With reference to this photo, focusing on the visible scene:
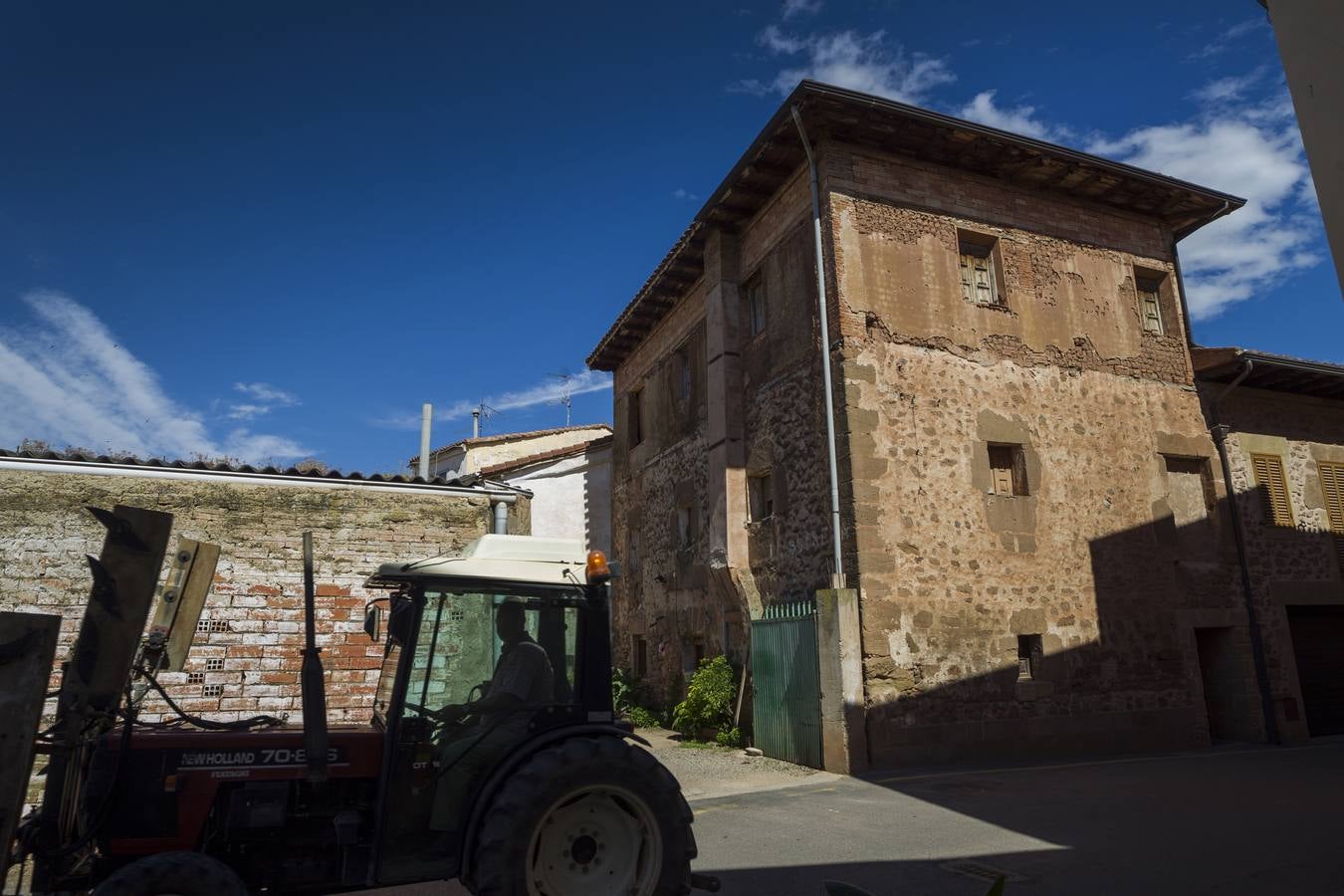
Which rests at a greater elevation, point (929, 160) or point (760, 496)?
point (929, 160)

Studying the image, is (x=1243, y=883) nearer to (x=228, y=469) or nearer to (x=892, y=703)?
(x=892, y=703)

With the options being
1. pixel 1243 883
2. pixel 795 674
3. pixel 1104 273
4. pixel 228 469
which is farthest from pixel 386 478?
pixel 1104 273

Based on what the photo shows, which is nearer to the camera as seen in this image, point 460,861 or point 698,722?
point 460,861

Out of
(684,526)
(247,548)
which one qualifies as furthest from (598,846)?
(684,526)

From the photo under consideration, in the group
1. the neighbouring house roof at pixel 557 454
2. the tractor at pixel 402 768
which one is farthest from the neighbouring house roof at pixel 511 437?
the tractor at pixel 402 768

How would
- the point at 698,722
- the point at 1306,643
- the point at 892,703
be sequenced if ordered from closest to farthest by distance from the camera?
the point at 892,703, the point at 698,722, the point at 1306,643

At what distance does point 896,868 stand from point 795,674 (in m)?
5.04

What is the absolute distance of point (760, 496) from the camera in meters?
12.9

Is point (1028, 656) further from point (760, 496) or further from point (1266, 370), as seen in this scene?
point (1266, 370)

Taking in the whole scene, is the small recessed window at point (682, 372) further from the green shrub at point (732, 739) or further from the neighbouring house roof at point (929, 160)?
the green shrub at point (732, 739)

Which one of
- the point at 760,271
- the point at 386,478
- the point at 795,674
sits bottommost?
the point at 795,674

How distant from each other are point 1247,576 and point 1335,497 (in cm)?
289

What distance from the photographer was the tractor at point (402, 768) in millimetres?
3703

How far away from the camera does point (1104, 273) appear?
42.7 ft
